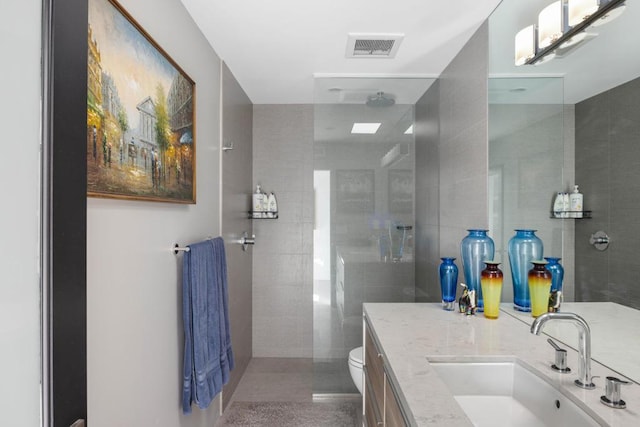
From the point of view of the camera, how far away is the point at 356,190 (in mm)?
2789

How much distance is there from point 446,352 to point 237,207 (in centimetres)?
212

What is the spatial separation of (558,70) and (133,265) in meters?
1.81

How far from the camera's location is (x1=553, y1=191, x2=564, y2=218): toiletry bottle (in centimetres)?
143

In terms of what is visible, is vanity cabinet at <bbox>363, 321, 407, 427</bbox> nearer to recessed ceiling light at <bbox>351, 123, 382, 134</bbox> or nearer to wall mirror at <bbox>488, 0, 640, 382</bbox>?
wall mirror at <bbox>488, 0, 640, 382</bbox>

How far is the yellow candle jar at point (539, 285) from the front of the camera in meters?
1.55

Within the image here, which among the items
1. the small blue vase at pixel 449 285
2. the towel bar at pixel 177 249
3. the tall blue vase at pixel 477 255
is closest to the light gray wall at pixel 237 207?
the towel bar at pixel 177 249

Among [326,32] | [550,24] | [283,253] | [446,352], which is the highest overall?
[326,32]

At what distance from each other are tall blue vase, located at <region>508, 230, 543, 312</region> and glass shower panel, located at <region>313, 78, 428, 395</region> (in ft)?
3.47

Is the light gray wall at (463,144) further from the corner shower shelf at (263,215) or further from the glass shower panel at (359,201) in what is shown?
the corner shower shelf at (263,215)

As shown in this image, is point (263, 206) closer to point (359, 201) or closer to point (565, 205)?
point (359, 201)

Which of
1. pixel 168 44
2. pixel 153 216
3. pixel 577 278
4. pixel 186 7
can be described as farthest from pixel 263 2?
pixel 577 278

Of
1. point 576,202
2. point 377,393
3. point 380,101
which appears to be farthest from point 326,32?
point 377,393

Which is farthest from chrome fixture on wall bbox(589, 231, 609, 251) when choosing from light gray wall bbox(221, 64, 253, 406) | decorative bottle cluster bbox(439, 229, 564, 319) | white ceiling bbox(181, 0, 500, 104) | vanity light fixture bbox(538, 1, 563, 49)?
light gray wall bbox(221, 64, 253, 406)

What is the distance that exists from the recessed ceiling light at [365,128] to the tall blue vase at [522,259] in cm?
133
